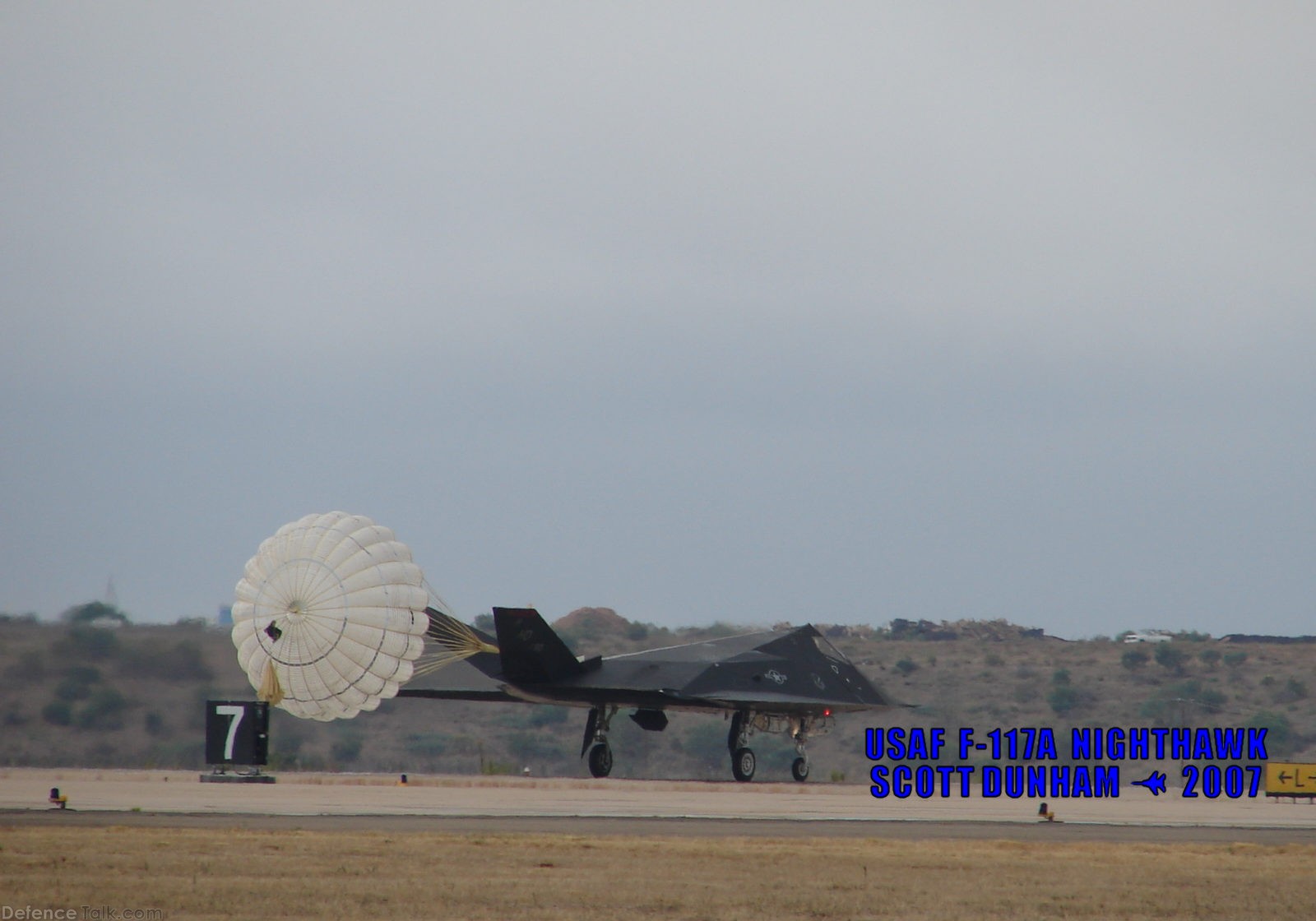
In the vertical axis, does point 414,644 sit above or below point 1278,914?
above

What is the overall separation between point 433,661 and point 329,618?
5808mm

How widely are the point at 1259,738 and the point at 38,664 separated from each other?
42391 millimetres

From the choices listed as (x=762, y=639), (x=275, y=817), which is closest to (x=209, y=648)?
(x=762, y=639)

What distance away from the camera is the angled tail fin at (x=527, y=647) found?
37.2 meters

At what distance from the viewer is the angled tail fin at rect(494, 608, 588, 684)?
122 feet

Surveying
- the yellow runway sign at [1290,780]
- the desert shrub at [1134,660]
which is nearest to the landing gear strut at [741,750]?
the yellow runway sign at [1290,780]

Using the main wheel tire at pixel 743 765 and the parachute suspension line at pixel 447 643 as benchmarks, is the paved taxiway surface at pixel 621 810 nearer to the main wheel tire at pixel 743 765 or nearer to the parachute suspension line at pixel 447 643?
the main wheel tire at pixel 743 765

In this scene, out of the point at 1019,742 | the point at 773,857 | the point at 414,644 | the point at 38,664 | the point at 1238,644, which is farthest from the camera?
the point at 1238,644

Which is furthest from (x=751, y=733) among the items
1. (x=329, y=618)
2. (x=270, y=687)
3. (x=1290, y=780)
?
(x=1290, y=780)

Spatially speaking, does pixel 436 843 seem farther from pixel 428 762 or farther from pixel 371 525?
pixel 428 762

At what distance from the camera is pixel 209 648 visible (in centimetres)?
5234

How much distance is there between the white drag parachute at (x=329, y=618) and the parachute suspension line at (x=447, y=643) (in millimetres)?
3943

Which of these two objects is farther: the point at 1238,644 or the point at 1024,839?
the point at 1238,644

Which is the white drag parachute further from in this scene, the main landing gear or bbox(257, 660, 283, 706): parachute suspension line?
the main landing gear
